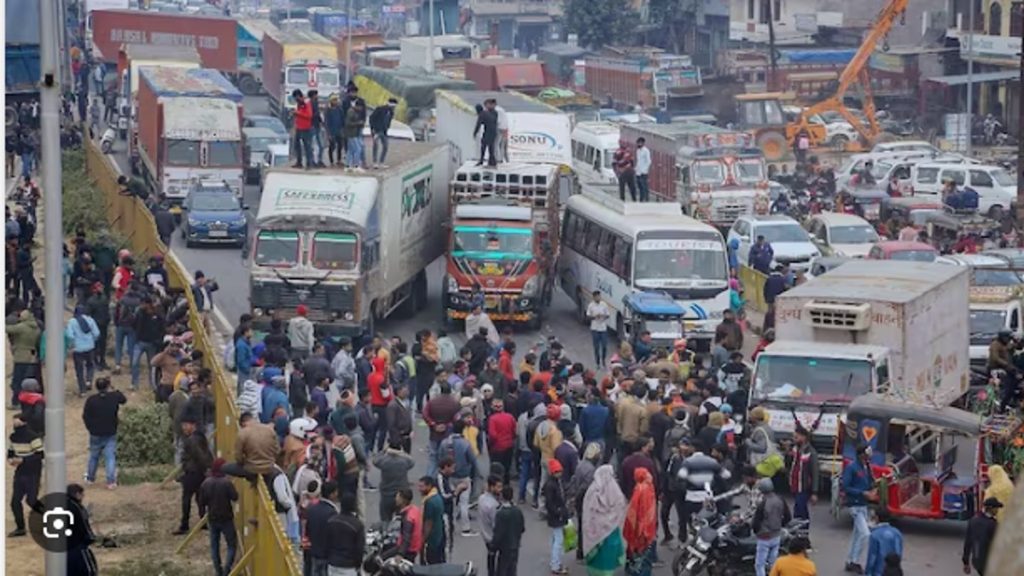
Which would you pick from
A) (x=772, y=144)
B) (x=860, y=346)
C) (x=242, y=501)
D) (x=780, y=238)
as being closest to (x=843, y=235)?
(x=780, y=238)

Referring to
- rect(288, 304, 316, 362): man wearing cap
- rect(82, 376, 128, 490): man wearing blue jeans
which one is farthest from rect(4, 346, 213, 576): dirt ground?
A: rect(288, 304, 316, 362): man wearing cap

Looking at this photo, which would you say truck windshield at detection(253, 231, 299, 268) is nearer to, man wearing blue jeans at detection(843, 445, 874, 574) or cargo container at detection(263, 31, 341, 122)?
man wearing blue jeans at detection(843, 445, 874, 574)

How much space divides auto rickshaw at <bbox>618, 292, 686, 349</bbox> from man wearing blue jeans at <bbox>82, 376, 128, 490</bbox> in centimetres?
1157

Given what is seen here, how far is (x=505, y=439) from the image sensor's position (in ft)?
78.0

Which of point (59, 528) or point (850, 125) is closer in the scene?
point (59, 528)

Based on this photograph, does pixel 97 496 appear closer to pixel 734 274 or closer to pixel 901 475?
pixel 901 475

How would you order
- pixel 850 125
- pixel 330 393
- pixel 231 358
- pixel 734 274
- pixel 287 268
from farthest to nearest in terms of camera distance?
pixel 850 125 → pixel 734 274 → pixel 287 268 → pixel 231 358 → pixel 330 393

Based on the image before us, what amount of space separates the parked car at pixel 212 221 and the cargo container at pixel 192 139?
274cm

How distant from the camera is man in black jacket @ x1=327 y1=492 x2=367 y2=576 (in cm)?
1783

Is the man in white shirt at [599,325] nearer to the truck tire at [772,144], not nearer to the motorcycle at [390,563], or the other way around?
the motorcycle at [390,563]

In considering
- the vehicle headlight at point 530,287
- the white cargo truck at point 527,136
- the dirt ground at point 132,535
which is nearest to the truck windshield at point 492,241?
the vehicle headlight at point 530,287

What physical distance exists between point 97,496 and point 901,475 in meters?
8.99

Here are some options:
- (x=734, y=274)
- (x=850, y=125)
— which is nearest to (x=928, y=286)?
(x=734, y=274)

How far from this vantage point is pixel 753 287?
40.4 metres
